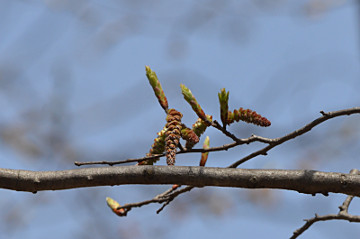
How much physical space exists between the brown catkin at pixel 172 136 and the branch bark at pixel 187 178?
59 mm

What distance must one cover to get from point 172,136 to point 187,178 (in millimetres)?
161

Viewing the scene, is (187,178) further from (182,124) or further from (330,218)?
(330,218)

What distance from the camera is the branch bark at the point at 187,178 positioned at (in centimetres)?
165

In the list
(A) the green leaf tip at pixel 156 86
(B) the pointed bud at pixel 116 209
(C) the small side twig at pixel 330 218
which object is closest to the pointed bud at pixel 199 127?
(A) the green leaf tip at pixel 156 86

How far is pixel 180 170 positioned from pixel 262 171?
11.7 inches

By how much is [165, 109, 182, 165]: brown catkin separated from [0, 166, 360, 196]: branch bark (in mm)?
59

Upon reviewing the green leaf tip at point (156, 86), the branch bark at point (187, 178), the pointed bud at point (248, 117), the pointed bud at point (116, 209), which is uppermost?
the pointed bud at point (248, 117)

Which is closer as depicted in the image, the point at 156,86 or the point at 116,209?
the point at 156,86

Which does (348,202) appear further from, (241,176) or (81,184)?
(81,184)

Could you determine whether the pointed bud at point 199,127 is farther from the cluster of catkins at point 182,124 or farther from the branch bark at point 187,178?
the branch bark at point 187,178

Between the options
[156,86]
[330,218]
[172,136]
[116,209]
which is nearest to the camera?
[172,136]

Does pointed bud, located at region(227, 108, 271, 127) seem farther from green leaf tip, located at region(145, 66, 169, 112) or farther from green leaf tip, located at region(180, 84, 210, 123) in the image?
green leaf tip, located at region(145, 66, 169, 112)

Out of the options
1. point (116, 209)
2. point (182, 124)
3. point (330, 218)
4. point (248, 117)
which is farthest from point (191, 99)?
point (330, 218)

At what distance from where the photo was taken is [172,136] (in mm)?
1604
